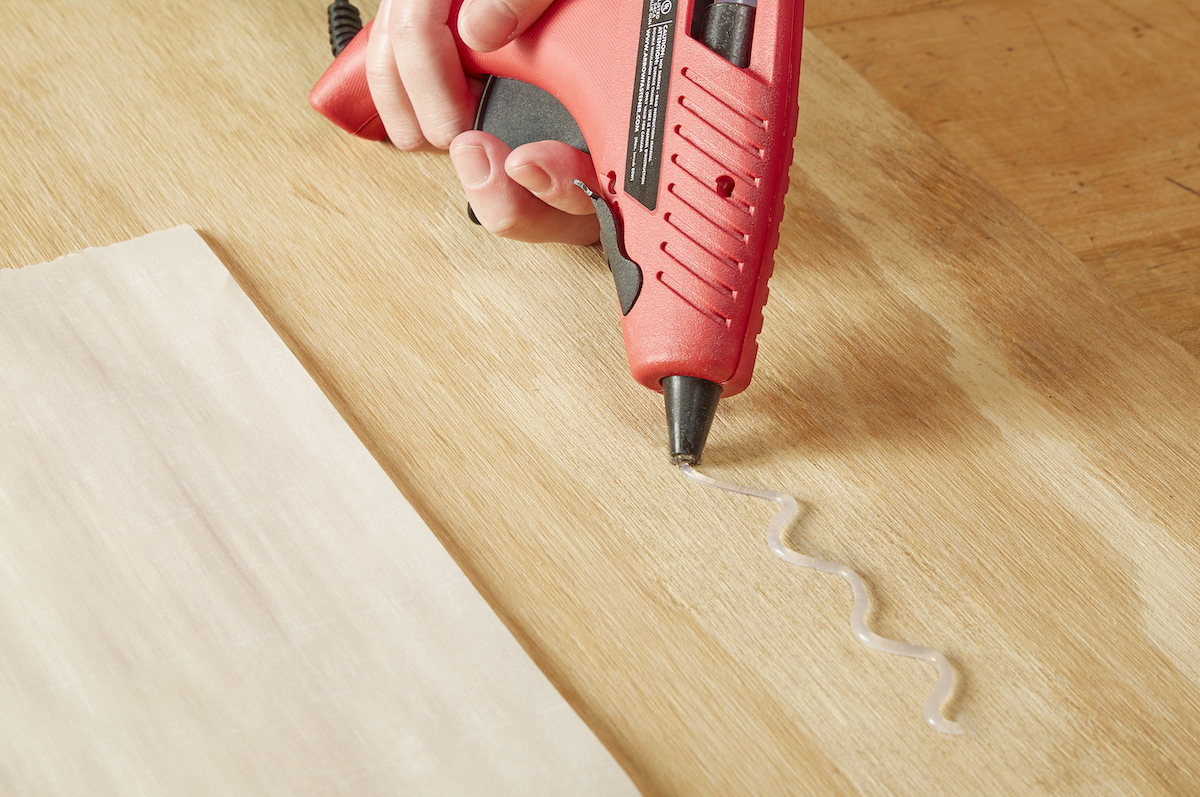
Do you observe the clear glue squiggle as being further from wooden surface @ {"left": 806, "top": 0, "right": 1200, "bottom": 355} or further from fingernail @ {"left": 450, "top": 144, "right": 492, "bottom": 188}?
wooden surface @ {"left": 806, "top": 0, "right": 1200, "bottom": 355}

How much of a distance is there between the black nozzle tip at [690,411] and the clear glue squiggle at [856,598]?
20mm

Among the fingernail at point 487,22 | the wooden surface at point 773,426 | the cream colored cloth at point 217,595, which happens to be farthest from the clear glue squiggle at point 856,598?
the fingernail at point 487,22

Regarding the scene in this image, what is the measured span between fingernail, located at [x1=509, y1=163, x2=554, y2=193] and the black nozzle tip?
15cm

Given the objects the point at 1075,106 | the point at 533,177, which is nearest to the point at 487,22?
the point at 533,177

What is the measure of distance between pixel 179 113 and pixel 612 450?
1.51 ft

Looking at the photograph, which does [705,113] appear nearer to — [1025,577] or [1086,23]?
[1025,577]

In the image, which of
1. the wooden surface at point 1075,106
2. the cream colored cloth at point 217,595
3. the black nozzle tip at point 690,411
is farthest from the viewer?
the wooden surface at point 1075,106

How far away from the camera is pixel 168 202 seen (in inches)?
26.2

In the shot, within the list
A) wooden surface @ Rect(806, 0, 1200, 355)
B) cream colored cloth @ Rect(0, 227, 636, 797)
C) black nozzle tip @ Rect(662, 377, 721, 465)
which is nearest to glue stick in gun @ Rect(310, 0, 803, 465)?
black nozzle tip @ Rect(662, 377, 721, 465)

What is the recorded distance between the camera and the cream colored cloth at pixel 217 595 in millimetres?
425

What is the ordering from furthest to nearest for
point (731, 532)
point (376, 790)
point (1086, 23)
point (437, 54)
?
point (1086, 23), point (437, 54), point (731, 532), point (376, 790)

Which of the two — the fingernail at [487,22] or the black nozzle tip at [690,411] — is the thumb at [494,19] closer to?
the fingernail at [487,22]

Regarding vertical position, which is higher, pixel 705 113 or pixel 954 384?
pixel 705 113

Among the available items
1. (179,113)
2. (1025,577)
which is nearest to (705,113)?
(1025,577)
